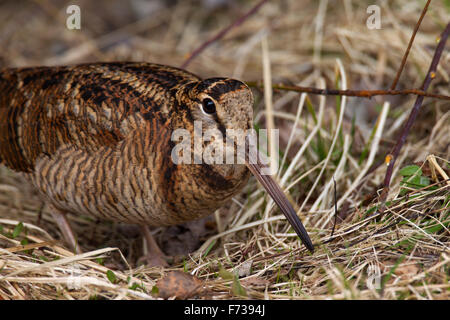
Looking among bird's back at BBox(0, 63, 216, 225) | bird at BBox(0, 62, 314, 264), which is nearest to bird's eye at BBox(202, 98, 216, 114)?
A: bird at BBox(0, 62, 314, 264)

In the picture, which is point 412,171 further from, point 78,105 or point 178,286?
point 78,105

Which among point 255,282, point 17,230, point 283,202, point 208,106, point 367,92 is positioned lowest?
point 255,282

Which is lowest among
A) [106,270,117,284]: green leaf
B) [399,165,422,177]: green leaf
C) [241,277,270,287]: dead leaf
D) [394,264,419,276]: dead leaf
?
[241,277,270,287]: dead leaf

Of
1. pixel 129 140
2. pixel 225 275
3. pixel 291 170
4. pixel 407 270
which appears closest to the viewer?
pixel 407 270

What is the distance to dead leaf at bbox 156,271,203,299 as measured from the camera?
7.56 feet

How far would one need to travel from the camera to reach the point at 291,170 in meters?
3.17

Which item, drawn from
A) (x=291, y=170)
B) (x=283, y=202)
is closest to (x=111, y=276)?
(x=283, y=202)

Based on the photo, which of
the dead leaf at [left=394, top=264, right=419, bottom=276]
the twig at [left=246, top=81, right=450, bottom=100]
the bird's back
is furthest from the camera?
the twig at [left=246, top=81, right=450, bottom=100]

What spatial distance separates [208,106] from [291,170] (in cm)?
97

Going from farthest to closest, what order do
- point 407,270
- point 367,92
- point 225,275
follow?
point 367,92, point 225,275, point 407,270

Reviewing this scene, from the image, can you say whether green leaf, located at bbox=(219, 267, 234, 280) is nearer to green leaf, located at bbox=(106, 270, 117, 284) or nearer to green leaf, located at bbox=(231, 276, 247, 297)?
green leaf, located at bbox=(231, 276, 247, 297)

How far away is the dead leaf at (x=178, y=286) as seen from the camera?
2304 millimetres

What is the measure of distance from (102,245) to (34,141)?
0.84 meters
